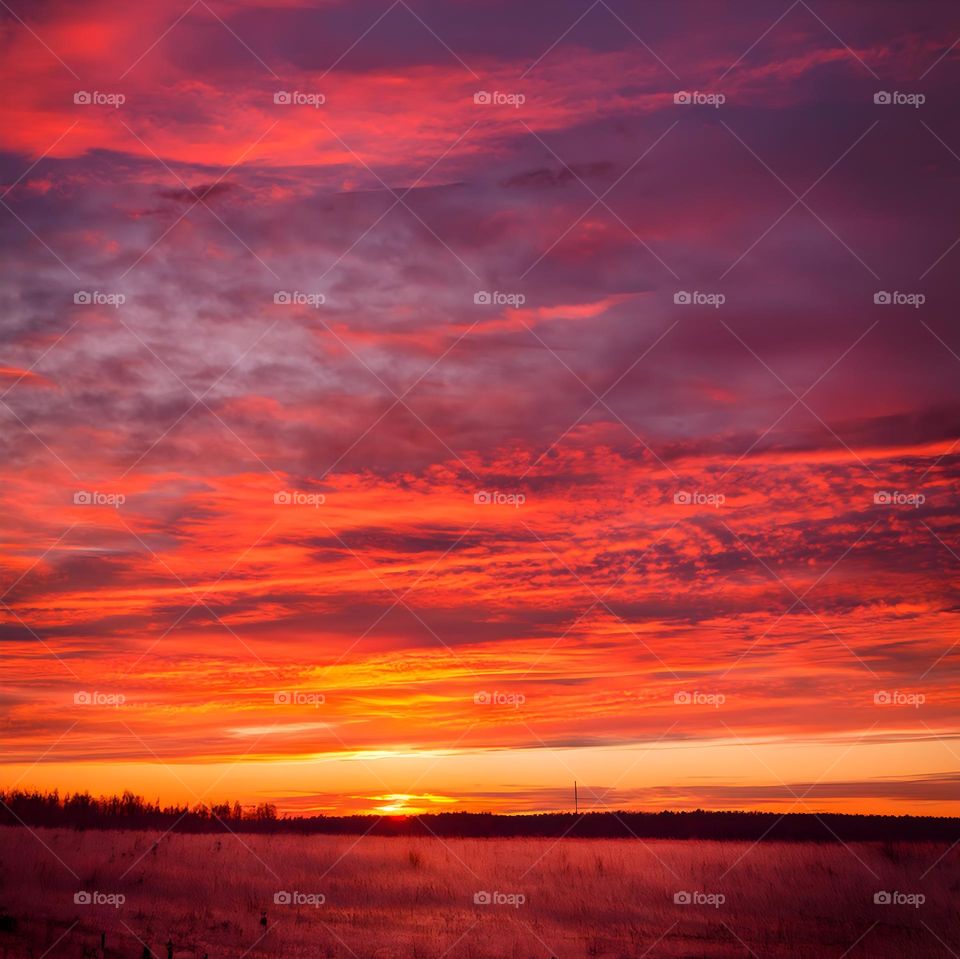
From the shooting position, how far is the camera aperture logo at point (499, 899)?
28.6 meters

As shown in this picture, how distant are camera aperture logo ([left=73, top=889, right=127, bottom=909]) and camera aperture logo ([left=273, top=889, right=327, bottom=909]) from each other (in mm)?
3582

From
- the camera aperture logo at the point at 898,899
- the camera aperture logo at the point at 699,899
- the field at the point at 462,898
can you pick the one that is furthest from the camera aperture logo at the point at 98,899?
the camera aperture logo at the point at 898,899

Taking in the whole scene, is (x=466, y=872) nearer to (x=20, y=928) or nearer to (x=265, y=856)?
(x=265, y=856)

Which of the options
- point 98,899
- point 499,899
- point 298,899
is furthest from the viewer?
point 499,899

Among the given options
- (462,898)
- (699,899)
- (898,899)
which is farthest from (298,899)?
(898,899)

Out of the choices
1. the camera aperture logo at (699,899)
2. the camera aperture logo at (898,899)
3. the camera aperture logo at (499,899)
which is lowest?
the camera aperture logo at (499,899)

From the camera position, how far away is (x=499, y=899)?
29.1m

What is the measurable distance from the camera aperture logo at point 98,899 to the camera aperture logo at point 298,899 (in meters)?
3.58

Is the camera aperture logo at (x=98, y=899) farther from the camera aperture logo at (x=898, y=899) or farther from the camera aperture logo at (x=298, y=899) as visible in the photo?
the camera aperture logo at (x=898, y=899)

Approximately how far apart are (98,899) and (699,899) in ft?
49.8

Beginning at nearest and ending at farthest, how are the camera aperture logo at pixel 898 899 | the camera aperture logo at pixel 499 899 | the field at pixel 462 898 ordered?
1. the field at pixel 462 898
2. the camera aperture logo at pixel 499 899
3. the camera aperture logo at pixel 898 899

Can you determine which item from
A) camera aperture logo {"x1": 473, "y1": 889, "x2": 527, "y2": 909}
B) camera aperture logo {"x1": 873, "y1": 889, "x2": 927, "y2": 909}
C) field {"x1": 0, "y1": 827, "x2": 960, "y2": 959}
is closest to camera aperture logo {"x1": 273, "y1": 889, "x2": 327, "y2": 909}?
field {"x1": 0, "y1": 827, "x2": 960, "y2": 959}

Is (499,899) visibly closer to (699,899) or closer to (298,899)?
(298,899)

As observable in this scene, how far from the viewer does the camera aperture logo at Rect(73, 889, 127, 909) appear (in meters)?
24.6
